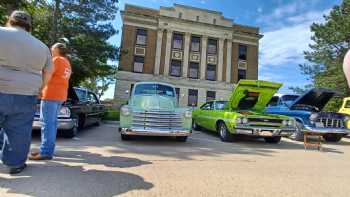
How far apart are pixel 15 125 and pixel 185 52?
28635mm

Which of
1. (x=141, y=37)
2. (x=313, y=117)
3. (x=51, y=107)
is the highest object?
(x=141, y=37)

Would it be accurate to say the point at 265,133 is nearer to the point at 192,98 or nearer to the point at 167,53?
the point at 192,98

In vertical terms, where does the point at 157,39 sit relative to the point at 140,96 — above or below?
above

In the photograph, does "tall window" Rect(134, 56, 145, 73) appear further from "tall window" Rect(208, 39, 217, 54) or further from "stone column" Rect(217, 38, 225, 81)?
"stone column" Rect(217, 38, 225, 81)

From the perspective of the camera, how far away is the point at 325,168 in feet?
16.6

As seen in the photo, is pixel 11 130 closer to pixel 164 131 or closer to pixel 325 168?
pixel 164 131

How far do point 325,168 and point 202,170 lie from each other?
8.58 feet

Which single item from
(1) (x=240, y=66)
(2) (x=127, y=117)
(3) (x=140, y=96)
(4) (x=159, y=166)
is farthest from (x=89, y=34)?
(1) (x=240, y=66)

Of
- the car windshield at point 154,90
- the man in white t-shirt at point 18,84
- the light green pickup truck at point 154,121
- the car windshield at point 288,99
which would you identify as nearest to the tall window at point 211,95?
the car windshield at point 288,99

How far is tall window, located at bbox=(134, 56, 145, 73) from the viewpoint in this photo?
1183 inches

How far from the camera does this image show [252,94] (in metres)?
8.84

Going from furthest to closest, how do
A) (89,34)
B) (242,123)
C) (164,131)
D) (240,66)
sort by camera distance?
(240,66), (89,34), (242,123), (164,131)

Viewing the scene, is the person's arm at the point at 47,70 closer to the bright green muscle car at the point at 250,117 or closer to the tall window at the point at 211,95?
the bright green muscle car at the point at 250,117

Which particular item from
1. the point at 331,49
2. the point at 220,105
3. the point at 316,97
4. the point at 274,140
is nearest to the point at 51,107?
the point at 220,105
